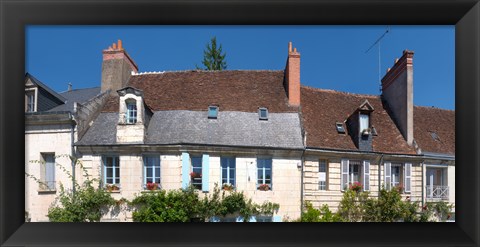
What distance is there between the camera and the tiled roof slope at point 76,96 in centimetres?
756

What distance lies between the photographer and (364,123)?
8953 mm

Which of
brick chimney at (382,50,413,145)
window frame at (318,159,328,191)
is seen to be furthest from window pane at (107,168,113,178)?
brick chimney at (382,50,413,145)

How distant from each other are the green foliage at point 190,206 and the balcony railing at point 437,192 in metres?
3.72

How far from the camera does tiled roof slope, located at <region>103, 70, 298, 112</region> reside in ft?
27.9

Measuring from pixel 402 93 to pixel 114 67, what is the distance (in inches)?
292

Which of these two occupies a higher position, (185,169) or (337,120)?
(337,120)

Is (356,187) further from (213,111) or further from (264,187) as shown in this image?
(213,111)

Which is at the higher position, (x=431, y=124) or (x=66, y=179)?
(x=431, y=124)

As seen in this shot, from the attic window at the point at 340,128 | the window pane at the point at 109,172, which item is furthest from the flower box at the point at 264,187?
the window pane at the point at 109,172

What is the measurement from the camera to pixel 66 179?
23.5ft

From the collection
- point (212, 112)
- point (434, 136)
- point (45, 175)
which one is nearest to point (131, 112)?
point (212, 112)
